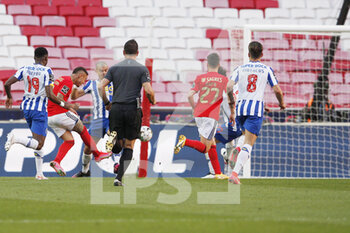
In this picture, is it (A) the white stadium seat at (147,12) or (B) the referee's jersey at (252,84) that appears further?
(A) the white stadium seat at (147,12)

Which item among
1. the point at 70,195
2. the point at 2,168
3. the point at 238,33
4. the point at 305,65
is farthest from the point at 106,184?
the point at 305,65

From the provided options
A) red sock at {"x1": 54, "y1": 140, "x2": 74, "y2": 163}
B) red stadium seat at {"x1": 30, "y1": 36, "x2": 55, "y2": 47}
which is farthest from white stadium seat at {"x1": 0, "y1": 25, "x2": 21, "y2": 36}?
red sock at {"x1": 54, "y1": 140, "x2": 74, "y2": 163}

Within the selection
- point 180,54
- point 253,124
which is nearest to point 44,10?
point 180,54

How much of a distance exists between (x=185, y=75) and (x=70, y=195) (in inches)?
385

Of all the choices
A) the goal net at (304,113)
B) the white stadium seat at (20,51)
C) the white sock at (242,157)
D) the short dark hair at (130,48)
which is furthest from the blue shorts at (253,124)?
the white stadium seat at (20,51)

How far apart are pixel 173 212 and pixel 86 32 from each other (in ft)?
41.6

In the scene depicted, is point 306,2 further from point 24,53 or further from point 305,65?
point 24,53

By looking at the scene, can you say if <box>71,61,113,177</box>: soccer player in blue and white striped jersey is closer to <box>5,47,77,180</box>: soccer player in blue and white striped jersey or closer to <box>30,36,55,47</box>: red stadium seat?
<box>5,47,77,180</box>: soccer player in blue and white striped jersey

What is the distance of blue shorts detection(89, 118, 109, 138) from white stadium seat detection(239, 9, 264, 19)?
9.19 metres

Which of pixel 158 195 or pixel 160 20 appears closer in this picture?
pixel 158 195

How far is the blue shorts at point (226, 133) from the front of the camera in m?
10.7

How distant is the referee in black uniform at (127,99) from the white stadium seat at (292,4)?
13.1 m

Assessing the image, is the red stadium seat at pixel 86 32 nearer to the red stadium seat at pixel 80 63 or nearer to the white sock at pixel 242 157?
the red stadium seat at pixel 80 63

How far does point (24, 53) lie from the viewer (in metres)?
16.3
